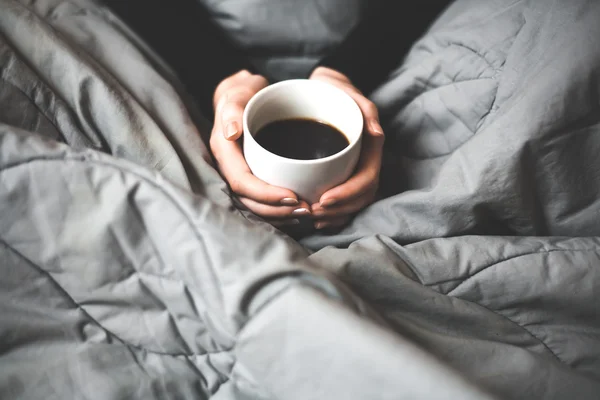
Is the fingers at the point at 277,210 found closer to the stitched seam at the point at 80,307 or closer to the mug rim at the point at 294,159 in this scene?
the mug rim at the point at 294,159

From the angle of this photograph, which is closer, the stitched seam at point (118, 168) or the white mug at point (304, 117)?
the stitched seam at point (118, 168)

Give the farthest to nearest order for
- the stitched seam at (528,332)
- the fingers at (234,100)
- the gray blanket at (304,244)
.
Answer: the fingers at (234,100) < the stitched seam at (528,332) < the gray blanket at (304,244)

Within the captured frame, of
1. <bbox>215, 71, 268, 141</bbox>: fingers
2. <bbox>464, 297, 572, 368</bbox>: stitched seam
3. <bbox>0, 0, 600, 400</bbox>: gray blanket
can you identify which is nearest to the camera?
<bbox>0, 0, 600, 400</bbox>: gray blanket

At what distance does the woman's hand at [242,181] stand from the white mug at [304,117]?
0.03 ft

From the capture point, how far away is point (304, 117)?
63cm

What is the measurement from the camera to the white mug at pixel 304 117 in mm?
508

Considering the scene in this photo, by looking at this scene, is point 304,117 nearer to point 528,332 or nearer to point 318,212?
point 318,212

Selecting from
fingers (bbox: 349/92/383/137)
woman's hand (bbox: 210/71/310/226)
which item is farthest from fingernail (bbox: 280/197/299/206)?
fingers (bbox: 349/92/383/137)

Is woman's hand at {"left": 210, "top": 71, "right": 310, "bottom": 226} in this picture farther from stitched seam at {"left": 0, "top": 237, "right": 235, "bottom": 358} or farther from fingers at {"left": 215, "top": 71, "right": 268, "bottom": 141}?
stitched seam at {"left": 0, "top": 237, "right": 235, "bottom": 358}

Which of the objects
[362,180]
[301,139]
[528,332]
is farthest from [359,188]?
[528,332]

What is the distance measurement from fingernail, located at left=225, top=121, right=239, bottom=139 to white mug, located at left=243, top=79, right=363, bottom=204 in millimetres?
17

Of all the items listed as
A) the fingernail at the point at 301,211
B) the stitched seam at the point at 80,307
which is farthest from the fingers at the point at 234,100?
the stitched seam at the point at 80,307

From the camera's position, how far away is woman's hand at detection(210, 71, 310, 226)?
54cm

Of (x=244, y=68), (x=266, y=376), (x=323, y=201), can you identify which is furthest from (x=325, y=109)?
(x=266, y=376)
